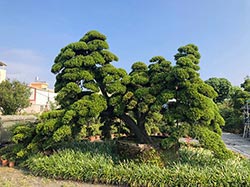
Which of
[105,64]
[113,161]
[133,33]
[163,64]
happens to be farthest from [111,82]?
[133,33]

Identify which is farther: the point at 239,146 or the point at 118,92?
the point at 239,146

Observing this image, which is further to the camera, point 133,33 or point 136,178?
point 133,33

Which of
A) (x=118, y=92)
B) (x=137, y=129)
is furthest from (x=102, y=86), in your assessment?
(x=137, y=129)

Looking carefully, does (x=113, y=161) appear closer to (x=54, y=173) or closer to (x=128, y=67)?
(x=54, y=173)

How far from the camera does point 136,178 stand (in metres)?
4.41

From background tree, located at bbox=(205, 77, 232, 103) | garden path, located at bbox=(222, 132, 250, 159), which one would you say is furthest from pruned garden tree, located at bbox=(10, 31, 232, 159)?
background tree, located at bbox=(205, 77, 232, 103)

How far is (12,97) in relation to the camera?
1633 cm

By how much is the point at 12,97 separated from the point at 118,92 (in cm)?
1369

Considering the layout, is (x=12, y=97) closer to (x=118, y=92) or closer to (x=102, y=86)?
(x=102, y=86)

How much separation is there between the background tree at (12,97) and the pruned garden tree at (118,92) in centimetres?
1226

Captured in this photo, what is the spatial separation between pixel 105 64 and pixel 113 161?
7.68 ft

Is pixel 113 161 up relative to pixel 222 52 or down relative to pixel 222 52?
down

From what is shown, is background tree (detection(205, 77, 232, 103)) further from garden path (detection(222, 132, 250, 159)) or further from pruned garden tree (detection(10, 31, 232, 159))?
pruned garden tree (detection(10, 31, 232, 159))

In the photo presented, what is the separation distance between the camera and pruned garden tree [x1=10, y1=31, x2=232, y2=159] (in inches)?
184
